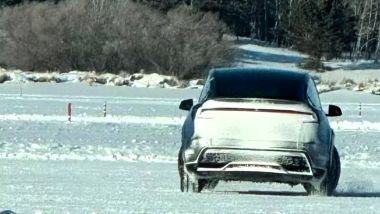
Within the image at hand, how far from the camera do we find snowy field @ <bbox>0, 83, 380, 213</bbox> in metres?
11.1

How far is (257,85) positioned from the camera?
12.8 meters

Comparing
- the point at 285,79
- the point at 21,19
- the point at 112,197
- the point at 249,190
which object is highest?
the point at 285,79

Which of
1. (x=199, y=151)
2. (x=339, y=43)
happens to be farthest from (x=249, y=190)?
(x=339, y=43)

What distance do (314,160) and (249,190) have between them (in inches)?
81.9

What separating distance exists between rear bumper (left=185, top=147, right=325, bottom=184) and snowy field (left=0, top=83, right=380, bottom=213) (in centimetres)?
25

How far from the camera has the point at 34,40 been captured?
79812mm

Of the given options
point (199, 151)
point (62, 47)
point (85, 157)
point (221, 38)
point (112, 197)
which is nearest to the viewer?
point (112, 197)

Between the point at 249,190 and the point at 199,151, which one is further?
the point at 249,190

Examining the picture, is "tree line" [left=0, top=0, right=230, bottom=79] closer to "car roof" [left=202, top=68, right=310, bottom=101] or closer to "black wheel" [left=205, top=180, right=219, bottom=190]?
"black wheel" [left=205, top=180, right=219, bottom=190]

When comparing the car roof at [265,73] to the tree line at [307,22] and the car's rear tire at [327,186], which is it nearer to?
the car's rear tire at [327,186]

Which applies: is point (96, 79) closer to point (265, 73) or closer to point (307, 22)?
point (307, 22)

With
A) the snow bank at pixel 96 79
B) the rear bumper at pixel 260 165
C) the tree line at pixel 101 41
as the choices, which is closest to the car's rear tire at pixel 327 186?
the rear bumper at pixel 260 165

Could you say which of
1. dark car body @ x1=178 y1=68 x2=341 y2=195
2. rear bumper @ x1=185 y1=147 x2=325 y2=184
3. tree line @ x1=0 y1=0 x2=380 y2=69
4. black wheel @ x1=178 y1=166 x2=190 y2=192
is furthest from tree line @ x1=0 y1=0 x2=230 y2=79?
rear bumper @ x1=185 y1=147 x2=325 y2=184

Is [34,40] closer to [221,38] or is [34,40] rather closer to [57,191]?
[221,38]
